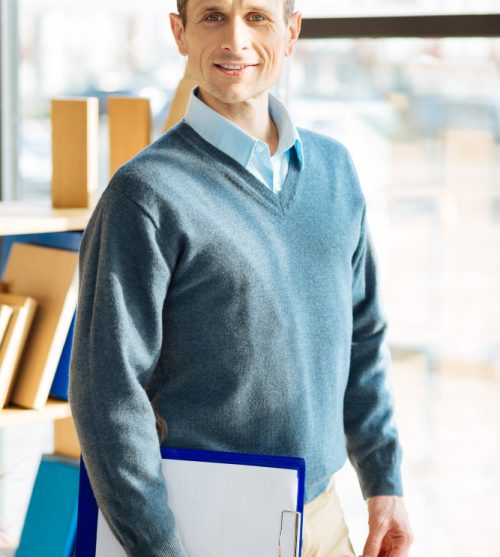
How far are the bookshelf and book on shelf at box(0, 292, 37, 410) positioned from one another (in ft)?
0.16

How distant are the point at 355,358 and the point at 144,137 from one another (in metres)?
0.80

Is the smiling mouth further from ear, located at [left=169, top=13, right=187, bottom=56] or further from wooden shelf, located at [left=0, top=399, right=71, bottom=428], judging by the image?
wooden shelf, located at [left=0, top=399, right=71, bottom=428]

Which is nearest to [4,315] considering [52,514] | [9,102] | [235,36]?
[52,514]

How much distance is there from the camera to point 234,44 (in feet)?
4.29

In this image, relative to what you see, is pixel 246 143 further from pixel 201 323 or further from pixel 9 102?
pixel 9 102

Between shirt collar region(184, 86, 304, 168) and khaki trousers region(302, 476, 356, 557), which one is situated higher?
shirt collar region(184, 86, 304, 168)

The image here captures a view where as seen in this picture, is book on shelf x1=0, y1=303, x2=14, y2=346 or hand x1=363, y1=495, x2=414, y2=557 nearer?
hand x1=363, y1=495, x2=414, y2=557

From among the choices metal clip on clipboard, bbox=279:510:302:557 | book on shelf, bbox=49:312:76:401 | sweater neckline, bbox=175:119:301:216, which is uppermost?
sweater neckline, bbox=175:119:301:216

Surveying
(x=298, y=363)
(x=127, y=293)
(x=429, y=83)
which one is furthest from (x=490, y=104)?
(x=127, y=293)

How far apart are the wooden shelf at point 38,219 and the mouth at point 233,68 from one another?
27.2 inches

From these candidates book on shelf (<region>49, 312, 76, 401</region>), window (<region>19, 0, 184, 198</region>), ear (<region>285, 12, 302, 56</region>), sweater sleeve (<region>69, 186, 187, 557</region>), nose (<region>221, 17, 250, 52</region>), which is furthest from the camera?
window (<region>19, 0, 184, 198</region>)

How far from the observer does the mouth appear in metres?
1.32

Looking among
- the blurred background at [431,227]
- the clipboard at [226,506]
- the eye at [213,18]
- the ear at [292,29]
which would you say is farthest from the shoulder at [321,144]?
the blurred background at [431,227]

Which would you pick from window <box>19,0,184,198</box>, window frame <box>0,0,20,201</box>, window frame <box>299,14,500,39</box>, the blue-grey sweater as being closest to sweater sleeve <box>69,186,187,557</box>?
the blue-grey sweater
